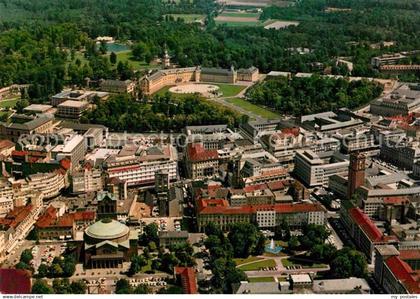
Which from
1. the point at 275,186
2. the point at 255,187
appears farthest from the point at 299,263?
the point at 275,186

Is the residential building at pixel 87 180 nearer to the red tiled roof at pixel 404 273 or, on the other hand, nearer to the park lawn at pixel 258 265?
the park lawn at pixel 258 265

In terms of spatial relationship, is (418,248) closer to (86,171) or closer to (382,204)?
(382,204)

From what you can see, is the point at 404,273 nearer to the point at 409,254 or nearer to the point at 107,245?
the point at 409,254

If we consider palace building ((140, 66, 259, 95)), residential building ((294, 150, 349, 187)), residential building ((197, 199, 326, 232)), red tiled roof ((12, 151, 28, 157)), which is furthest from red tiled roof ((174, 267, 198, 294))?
palace building ((140, 66, 259, 95))

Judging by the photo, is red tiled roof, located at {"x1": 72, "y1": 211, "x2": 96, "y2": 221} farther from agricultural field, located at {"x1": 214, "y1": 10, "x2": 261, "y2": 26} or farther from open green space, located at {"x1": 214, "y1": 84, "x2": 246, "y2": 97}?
agricultural field, located at {"x1": 214, "y1": 10, "x2": 261, "y2": 26}

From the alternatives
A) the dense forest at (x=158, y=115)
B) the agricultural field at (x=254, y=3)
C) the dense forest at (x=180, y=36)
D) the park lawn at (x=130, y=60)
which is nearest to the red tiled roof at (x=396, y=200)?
the dense forest at (x=158, y=115)
